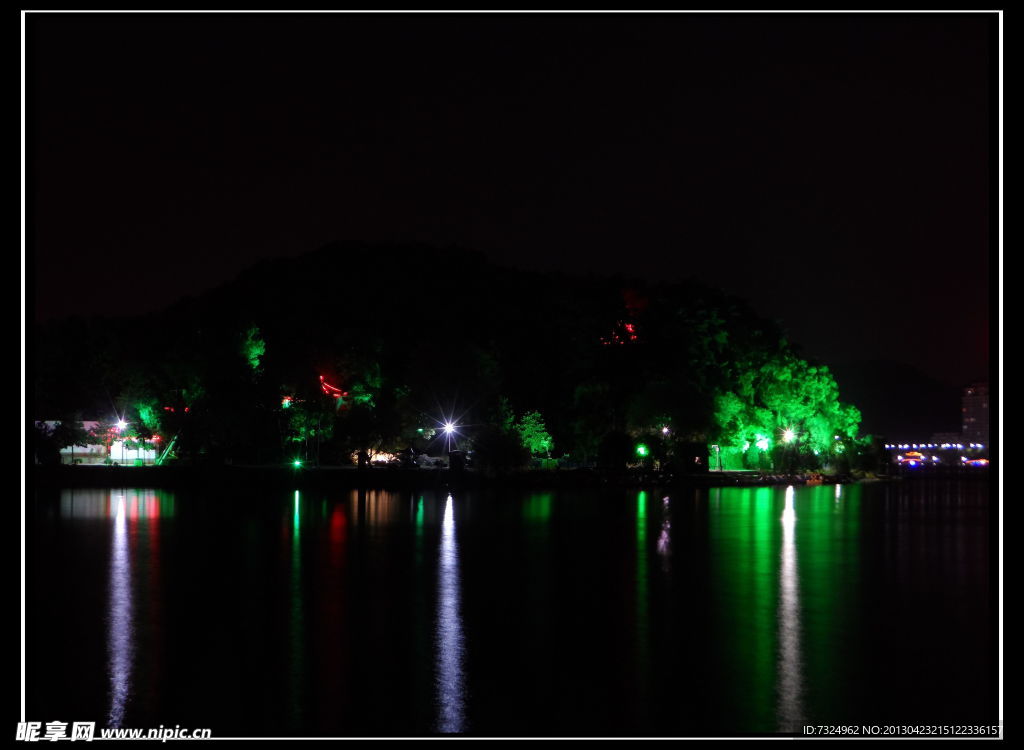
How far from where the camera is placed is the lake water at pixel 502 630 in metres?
8.38

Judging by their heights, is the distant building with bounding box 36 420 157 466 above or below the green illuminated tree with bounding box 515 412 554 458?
below

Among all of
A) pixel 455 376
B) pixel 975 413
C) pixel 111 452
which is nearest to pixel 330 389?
pixel 455 376

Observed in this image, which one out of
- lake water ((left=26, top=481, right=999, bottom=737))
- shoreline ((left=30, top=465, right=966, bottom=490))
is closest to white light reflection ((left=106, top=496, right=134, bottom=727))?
lake water ((left=26, top=481, right=999, bottom=737))

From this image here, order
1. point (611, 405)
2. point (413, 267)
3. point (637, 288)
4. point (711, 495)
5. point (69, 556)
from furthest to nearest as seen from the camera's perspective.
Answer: point (413, 267) < point (637, 288) < point (611, 405) < point (711, 495) < point (69, 556)

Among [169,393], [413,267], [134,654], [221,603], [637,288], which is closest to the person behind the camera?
[134,654]

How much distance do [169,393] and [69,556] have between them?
3326 centimetres

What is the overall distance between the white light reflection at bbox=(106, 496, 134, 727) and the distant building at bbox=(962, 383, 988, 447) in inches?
5035

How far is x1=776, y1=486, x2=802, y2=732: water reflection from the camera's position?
828cm

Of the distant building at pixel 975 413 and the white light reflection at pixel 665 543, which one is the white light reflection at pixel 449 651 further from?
the distant building at pixel 975 413

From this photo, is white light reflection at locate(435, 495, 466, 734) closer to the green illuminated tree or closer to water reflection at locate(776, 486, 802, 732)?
water reflection at locate(776, 486, 802, 732)

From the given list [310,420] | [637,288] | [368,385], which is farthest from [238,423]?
[637,288]

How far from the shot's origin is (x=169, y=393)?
159ft

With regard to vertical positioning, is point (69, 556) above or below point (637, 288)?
below

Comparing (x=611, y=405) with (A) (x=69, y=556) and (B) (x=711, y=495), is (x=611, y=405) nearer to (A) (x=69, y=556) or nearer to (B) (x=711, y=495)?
(B) (x=711, y=495)
